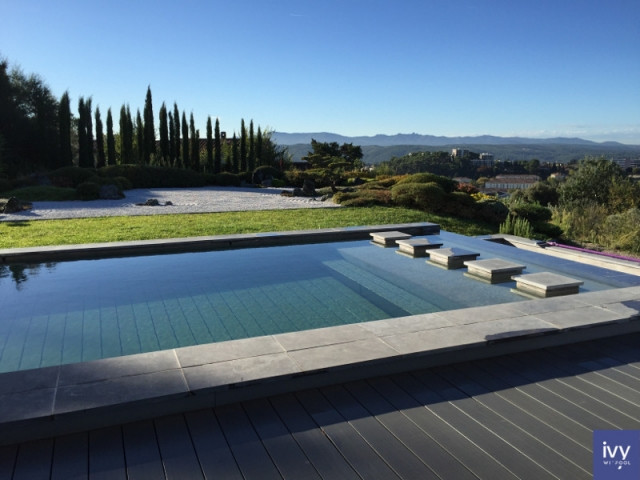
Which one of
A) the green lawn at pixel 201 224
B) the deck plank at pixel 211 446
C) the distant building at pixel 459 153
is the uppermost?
the distant building at pixel 459 153

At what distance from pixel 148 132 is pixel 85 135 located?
3.32 meters

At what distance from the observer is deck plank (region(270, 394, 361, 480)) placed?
1.81 metres

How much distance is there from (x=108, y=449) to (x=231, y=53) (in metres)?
16.1

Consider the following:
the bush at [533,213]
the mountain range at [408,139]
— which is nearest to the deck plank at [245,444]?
the bush at [533,213]

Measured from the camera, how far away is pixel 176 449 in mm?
1921

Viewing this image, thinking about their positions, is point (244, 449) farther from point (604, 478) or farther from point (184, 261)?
point (184, 261)

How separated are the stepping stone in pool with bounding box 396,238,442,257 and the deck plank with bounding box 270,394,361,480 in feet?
14.6

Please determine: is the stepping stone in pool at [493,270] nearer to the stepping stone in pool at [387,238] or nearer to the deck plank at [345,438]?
the stepping stone in pool at [387,238]

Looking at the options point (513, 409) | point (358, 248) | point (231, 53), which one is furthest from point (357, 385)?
point (231, 53)

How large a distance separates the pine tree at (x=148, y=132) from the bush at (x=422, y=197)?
708 inches

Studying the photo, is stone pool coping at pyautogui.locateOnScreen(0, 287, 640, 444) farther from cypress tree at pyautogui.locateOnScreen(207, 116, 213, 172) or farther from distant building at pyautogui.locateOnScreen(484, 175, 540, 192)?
distant building at pyautogui.locateOnScreen(484, 175, 540, 192)

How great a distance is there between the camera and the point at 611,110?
22859 mm

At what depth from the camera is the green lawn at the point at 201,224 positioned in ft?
28.3

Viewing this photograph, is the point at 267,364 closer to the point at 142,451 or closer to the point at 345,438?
the point at 345,438
